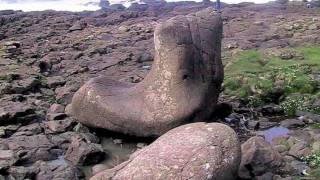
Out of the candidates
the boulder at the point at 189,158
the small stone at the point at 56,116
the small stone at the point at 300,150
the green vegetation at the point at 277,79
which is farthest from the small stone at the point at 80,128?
the green vegetation at the point at 277,79

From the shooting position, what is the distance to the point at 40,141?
14.0 meters

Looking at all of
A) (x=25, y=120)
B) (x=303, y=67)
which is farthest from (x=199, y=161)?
(x=303, y=67)

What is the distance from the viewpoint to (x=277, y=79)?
1927 centimetres

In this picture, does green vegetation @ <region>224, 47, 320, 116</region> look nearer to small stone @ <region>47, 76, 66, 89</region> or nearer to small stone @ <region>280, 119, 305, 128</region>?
small stone @ <region>280, 119, 305, 128</region>

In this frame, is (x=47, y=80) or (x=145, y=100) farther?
(x=47, y=80)

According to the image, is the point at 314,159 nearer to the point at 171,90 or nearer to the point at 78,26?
the point at 171,90

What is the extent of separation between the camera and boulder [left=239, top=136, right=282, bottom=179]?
36.8 ft

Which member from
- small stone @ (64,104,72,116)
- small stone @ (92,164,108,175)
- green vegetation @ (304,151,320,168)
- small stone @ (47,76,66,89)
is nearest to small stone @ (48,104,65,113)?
small stone @ (64,104,72,116)

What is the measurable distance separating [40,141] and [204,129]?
5.50 metres

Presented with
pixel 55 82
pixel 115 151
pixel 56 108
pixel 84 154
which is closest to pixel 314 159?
pixel 115 151

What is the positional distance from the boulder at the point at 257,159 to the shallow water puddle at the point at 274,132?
7.63 feet

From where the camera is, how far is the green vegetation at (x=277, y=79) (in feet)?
57.3

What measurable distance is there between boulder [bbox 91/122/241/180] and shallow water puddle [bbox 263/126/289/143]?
4.33 m

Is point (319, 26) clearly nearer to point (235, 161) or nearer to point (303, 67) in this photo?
point (303, 67)
